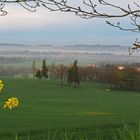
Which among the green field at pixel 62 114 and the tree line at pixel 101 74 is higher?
the tree line at pixel 101 74

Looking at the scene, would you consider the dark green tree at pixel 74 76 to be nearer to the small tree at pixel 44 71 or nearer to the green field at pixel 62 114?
the small tree at pixel 44 71

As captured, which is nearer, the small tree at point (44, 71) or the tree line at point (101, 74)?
the tree line at point (101, 74)

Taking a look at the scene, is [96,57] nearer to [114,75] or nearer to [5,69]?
[5,69]

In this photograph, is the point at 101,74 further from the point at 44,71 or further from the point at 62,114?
the point at 62,114

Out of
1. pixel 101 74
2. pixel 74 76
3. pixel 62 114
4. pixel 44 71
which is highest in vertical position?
pixel 44 71

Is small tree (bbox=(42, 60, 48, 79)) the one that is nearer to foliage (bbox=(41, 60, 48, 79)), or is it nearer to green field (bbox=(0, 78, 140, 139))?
foliage (bbox=(41, 60, 48, 79))

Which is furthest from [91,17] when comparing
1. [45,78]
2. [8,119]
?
[45,78]

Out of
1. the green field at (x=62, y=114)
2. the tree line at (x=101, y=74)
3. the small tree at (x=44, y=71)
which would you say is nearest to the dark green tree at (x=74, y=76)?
the tree line at (x=101, y=74)

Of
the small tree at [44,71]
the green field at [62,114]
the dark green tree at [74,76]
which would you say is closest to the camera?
the green field at [62,114]

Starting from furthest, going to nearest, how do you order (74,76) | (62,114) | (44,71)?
(44,71) < (74,76) < (62,114)

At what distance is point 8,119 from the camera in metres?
23.2

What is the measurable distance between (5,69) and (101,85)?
3509 cm

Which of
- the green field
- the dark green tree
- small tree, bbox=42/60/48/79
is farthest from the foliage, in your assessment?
the green field

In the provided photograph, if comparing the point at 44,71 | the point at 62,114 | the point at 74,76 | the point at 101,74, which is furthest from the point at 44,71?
the point at 62,114
